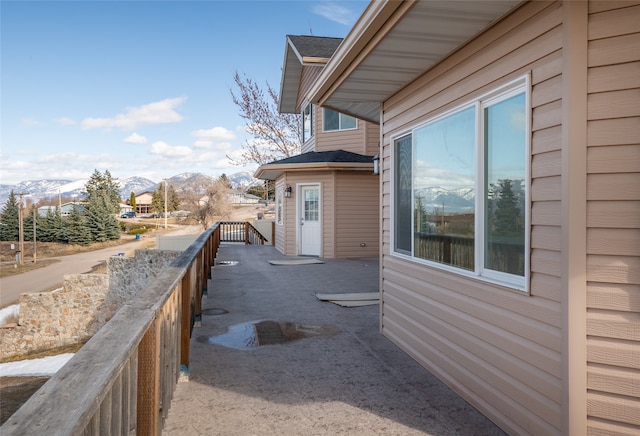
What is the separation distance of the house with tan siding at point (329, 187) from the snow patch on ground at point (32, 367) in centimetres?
900

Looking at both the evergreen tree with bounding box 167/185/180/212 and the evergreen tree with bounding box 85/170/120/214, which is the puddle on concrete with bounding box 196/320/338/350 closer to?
the evergreen tree with bounding box 85/170/120/214

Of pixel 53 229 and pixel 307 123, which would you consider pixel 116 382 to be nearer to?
pixel 307 123

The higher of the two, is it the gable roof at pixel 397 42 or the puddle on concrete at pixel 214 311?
the gable roof at pixel 397 42

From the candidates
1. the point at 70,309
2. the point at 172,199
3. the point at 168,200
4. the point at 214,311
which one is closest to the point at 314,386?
the point at 214,311

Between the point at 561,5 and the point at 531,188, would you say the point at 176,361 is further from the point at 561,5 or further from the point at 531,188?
the point at 561,5

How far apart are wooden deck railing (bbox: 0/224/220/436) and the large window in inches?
76.1

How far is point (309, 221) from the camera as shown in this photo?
39.6 feet

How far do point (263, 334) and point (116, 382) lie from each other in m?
3.37

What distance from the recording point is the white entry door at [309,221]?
11934mm

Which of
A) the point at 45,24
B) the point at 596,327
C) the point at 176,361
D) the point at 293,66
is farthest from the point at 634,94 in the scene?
the point at 45,24

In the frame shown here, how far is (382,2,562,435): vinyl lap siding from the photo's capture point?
90.7 inches

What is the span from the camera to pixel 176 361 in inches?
124

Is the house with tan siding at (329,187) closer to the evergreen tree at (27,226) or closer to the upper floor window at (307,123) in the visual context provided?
the upper floor window at (307,123)

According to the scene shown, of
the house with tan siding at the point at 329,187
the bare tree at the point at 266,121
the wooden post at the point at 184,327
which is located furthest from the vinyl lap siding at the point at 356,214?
the bare tree at the point at 266,121
